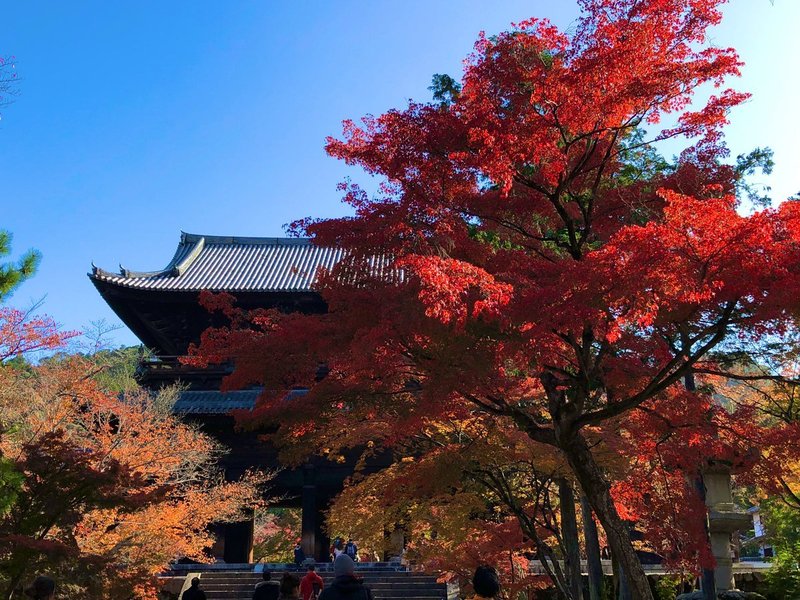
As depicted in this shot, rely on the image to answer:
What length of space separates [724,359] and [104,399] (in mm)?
13133

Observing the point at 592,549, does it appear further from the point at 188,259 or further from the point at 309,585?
the point at 188,259

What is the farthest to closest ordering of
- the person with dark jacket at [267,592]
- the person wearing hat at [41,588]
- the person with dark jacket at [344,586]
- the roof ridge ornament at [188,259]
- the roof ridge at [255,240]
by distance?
the roof ridge at [255,240], the roof ridge ornament at [188,259], the person with dark jacket at [267,592], the person wearing hat at [41,588], the person with dark jacket at [344,586]

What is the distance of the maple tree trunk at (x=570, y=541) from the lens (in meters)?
10.1

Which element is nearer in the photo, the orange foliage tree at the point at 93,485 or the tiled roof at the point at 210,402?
the orange foliage tree at the point at 93,485

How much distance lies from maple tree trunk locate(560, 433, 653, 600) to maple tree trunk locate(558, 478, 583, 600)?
11.0 ft

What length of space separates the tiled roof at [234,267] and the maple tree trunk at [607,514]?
12877 mm

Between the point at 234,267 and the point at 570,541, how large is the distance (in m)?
18.1

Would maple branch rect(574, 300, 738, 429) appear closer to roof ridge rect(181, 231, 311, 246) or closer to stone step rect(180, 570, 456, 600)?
stone step rect(180, 570, 456, 600)

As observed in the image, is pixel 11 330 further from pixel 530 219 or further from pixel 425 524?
pixel 530 219

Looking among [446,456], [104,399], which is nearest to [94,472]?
[446,456]

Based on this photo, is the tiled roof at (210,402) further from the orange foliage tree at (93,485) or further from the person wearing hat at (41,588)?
the person wearing hat at (41,588)

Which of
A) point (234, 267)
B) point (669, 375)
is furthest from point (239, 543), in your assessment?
point (669, 375)

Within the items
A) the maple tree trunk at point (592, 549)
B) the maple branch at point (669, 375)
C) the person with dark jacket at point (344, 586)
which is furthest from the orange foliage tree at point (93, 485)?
the maple tree trunk at point (592, 549)

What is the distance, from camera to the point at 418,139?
7449 millimetres
